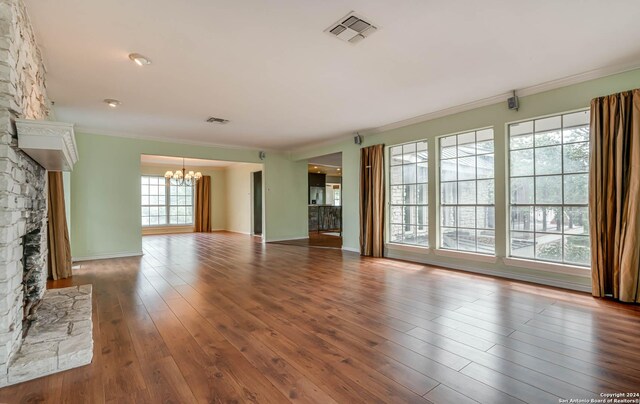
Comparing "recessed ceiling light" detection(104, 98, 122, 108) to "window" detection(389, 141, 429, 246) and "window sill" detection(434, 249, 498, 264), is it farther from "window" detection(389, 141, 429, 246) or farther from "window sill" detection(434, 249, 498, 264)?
"window sill" detection(434, 249, 498, 264)

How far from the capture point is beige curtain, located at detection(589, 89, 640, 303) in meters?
3.29

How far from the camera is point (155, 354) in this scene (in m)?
2.25

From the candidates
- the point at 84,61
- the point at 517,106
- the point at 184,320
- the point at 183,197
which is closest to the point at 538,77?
the point at 517,106

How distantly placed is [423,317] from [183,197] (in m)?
11.2

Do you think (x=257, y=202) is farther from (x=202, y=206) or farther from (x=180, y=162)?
(x=180, y=162)

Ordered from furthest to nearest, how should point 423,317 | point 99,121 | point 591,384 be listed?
point 99,121
point 423,317
point 591,384

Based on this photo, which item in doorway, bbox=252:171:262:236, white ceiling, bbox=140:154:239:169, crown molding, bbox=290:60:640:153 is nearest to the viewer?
crown molding, bbox=290:60:640:153

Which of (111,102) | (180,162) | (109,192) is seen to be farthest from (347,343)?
(180,162)

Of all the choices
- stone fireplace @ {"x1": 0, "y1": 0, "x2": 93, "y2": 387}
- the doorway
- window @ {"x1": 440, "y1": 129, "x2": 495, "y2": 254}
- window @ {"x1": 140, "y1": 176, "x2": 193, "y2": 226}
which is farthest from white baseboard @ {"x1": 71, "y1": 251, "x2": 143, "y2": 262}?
window @ {"x1": 440, "y1": 129, "x2": 495, "y2": 254}

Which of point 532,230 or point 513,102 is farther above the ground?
point 513,102

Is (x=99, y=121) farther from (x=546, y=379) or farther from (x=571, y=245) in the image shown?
(x=571, y=245)

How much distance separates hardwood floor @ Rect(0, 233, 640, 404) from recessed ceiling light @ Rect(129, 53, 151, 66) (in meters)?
2.67

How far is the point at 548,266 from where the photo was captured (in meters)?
4.01

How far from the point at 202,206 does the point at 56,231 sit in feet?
24.3
